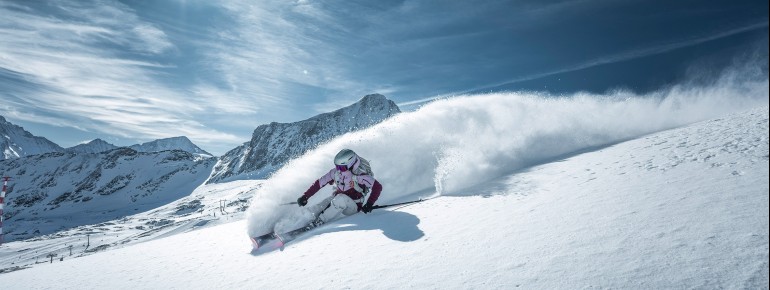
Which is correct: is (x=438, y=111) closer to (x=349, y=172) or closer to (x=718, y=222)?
(x=349, y=172)

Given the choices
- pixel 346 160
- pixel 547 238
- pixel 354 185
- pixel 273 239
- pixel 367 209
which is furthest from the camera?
pixel 354 185

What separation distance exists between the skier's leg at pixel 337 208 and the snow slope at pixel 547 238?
52cm

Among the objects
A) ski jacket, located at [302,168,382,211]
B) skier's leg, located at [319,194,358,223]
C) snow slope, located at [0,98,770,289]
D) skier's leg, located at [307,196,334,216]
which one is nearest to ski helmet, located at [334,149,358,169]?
ski jacket, located at [302,168,382,211]

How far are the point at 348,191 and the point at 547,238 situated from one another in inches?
228

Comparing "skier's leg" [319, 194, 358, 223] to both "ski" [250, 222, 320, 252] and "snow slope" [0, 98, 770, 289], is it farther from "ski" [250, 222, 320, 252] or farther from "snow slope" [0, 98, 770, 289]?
"ski" [250, 222, 320, 252]

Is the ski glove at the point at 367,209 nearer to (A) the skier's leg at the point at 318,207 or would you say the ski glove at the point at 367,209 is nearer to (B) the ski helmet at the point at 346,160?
(A) the skier's leg at the point at 318,207

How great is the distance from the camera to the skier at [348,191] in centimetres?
901

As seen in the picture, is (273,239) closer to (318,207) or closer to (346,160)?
(318,207)

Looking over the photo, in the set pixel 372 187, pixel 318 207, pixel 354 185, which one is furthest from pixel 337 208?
pixel 372 187

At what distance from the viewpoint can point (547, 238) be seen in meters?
4.38

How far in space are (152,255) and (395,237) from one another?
620 cm

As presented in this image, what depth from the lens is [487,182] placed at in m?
9.66

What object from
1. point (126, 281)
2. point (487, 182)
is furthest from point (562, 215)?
point (126, 281)

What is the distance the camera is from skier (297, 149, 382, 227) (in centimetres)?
901
